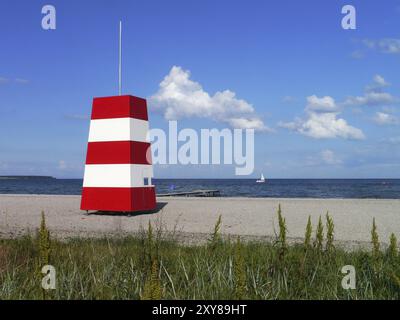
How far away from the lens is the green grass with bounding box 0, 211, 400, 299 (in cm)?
342

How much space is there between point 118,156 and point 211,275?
7298 millimetres

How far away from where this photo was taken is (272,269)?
420 centimetres

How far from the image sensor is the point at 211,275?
12.5 feet

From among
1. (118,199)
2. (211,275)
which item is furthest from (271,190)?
(211,275)

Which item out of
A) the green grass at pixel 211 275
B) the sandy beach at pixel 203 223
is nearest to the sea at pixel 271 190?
the sandy beach at pixel 203 223

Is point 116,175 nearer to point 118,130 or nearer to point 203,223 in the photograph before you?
point 118,130

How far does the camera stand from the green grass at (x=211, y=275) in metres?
3.42

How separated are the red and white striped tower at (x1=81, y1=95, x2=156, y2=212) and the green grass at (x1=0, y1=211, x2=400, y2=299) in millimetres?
5393

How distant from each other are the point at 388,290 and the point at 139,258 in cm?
253

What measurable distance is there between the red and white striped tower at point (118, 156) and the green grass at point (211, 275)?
17.7 feet

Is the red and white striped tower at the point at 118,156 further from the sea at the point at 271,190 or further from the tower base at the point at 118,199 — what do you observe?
the sea at the point at 271,190

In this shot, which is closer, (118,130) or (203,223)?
(203,223)
